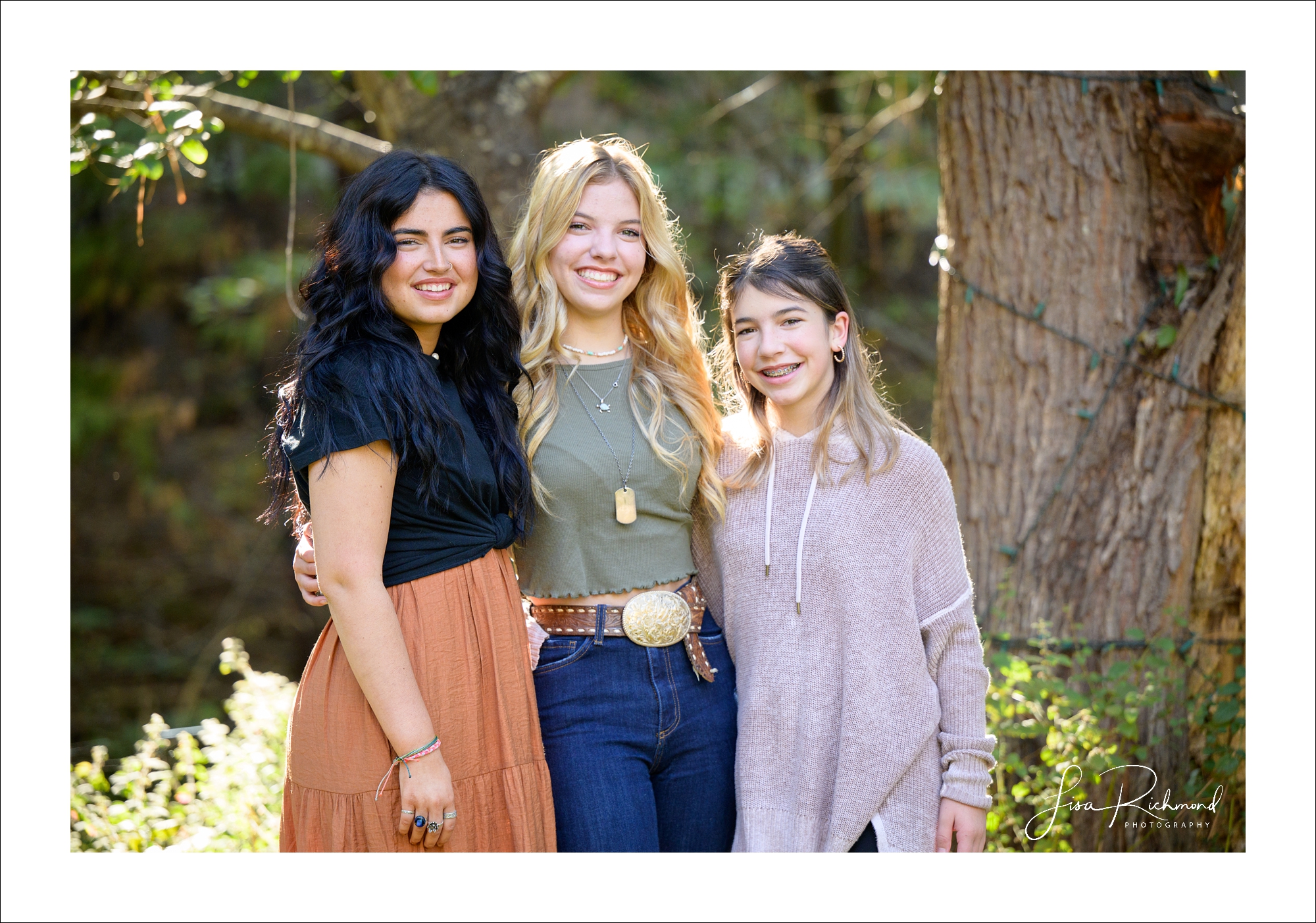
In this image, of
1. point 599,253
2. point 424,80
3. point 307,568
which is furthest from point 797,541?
point 424,80

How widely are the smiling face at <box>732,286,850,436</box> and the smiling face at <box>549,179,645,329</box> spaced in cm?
29

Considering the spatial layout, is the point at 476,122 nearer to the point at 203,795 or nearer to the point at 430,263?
the point at 430,263

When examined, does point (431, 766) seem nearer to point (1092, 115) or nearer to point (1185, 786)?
point (1185, 786)

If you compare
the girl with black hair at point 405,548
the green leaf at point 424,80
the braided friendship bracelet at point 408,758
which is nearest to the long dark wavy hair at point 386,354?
the girl with black hair at point 405,548

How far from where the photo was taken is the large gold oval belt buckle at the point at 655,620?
2.26 m

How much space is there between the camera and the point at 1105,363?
3297 mm

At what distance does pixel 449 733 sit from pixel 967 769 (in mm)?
1150

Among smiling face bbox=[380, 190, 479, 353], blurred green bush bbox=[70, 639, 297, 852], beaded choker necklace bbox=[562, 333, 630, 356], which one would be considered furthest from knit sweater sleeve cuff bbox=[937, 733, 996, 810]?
blurred green bush bbox=[70, 639, 297, 852]

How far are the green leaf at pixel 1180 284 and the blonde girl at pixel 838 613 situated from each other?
141 cm

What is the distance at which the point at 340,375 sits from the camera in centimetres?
199

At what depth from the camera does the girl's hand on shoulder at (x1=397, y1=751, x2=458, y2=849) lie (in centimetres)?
201

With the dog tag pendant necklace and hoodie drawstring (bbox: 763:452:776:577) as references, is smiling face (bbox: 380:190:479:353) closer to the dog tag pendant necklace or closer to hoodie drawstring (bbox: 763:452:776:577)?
the dog tag pendant necklace

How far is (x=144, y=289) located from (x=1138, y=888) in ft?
23.6

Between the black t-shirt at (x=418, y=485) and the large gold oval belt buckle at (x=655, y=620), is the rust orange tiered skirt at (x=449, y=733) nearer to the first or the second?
the black t-shirt at (x=418, y=485)
